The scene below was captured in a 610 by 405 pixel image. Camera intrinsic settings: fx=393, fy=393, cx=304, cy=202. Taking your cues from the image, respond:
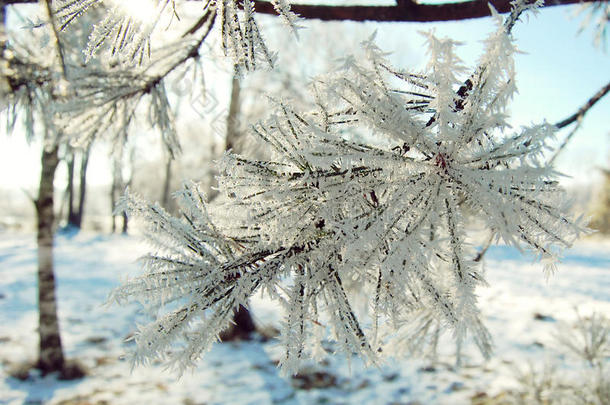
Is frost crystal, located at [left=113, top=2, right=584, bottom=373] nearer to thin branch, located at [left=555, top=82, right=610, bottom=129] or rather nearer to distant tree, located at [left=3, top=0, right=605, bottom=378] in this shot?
distant tree, located at [left=3, top=0, right=605, bottom=378]

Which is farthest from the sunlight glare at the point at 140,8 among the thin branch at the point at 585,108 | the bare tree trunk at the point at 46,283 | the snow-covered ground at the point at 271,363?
the bare tree trunk at the point at 46,283

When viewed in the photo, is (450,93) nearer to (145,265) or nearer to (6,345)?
(145,265)

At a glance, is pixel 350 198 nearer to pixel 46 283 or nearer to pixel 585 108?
pixel 585 108

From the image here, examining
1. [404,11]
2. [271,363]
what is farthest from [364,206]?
[271,363]

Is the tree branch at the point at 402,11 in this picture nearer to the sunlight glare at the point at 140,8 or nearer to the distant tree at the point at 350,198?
the distant tree at the point at 350,198

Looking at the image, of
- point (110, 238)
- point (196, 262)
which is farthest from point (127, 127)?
point (110, 238)

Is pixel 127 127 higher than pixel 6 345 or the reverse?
higher
